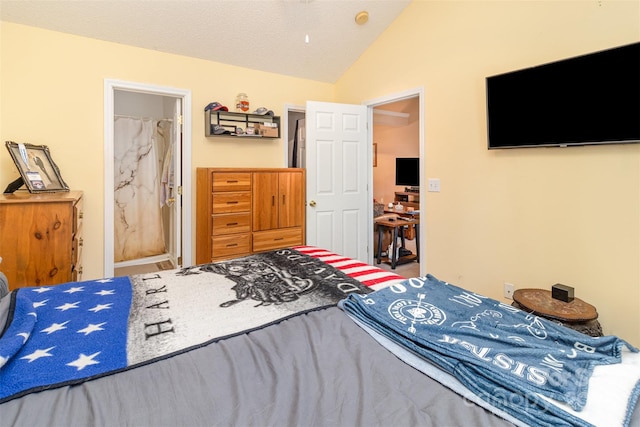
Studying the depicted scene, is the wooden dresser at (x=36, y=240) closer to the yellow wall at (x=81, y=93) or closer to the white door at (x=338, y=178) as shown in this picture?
the yellow wall at (x=81, y=93)

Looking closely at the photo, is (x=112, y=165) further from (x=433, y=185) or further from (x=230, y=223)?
(x=433, y=185)

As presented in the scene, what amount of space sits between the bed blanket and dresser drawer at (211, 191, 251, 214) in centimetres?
227

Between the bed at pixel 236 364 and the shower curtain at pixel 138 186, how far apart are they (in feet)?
11.1

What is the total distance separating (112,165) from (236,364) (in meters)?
2.98

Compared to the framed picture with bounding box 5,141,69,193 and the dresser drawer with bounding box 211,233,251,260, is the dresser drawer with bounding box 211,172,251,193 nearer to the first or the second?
the dresser drawer with bounding box 211,233,251,260

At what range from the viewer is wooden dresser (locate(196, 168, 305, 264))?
321 centimetres

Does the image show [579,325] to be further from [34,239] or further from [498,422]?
[34,239]

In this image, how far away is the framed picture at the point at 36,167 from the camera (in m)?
2.47

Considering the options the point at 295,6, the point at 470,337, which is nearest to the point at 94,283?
the point at 470,337

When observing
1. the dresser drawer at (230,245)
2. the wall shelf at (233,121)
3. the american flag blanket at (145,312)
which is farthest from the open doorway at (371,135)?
the american flag blanket at (145,312)

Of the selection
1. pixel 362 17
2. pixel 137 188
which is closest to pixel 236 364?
pixel 362 17

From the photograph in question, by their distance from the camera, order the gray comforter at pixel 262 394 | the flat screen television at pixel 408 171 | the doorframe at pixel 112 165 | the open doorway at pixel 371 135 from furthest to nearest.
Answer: the flat screen television at pixel 408 171, the open doorway at pixel 371 135, the doorframe at pixel 112 165, the gray comforter at pixel 262 394

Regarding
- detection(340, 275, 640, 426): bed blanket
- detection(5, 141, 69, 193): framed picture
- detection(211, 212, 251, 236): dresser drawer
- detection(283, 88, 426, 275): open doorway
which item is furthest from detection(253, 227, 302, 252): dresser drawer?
detection(340, 275, 640, 426): bed blanket

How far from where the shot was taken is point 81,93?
2957mm
